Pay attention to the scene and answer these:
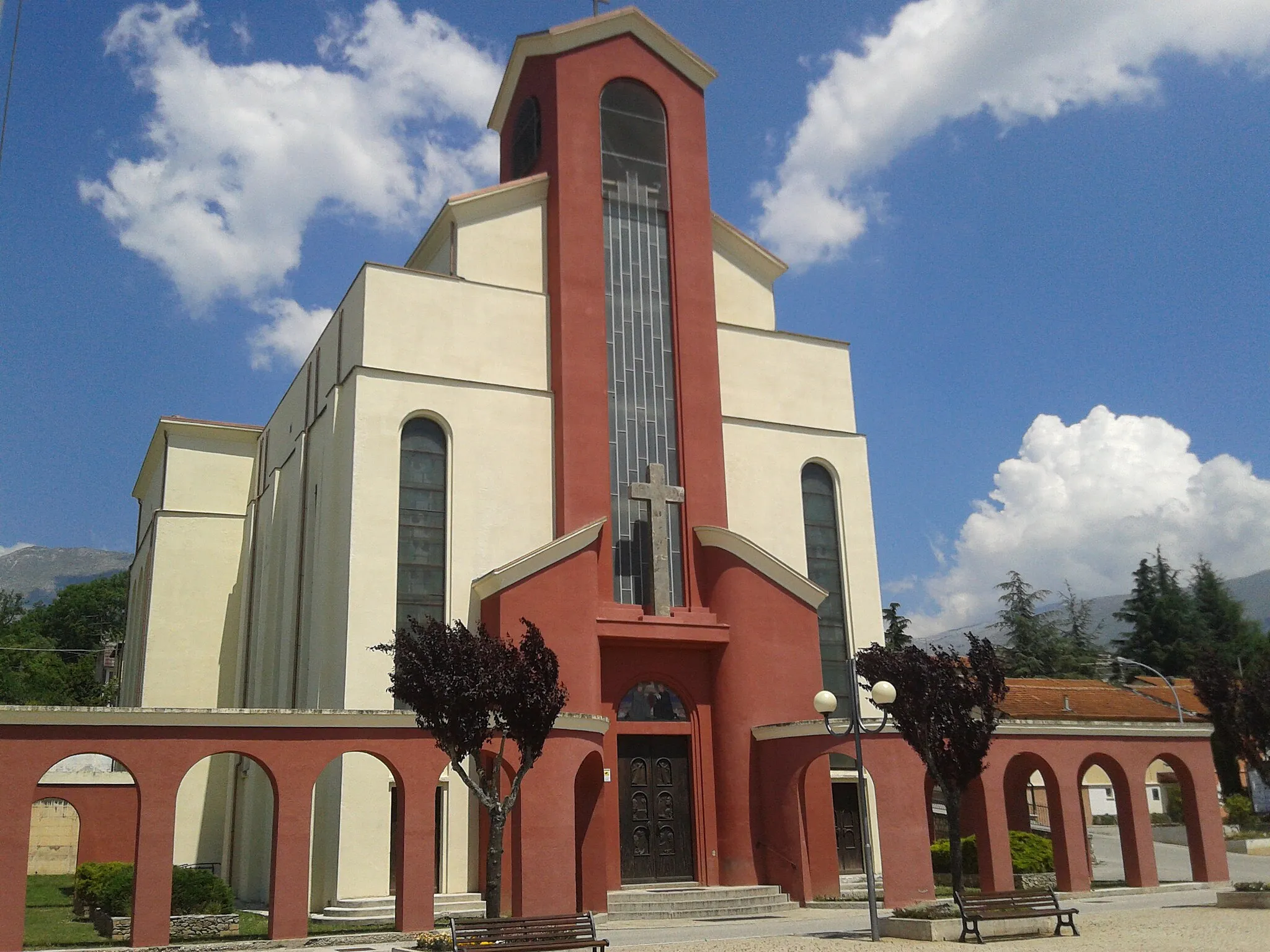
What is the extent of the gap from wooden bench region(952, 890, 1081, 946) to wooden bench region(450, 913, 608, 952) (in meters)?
5.79

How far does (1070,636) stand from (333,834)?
70943 millimetres

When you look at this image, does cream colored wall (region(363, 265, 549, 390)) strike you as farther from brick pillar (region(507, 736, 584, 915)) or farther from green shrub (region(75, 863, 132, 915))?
green shrub (region(75, 863, 132, 915))

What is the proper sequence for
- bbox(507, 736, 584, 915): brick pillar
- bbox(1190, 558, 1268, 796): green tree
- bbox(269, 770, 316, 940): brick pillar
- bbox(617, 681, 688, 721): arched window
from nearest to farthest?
1. bbox(269, 770, 316, 940): brick pillar
2. bbox(507, 736, 584, 915): brick pillar
3. bbox(617, 681, 688, 721): arched window
4. bbox(1190, 558, 1268, 796): green tree

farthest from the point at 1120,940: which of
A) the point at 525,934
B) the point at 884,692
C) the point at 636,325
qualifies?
the point at 636,325

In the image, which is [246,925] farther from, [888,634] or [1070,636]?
[1070,636]

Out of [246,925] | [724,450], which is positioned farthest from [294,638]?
[724,450]

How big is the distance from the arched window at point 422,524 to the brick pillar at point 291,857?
557cm

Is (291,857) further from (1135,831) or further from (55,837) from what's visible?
(55,837)

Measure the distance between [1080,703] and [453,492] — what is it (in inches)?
1309

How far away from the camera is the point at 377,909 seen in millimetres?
20906

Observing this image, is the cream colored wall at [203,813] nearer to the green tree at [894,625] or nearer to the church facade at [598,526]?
the church facade at [598,526]

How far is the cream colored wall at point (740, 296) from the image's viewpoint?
1181 inches

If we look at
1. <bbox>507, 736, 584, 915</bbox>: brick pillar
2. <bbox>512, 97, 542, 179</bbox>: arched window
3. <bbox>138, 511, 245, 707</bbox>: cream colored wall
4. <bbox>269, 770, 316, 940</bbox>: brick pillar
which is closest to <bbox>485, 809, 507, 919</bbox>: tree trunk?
<bbox>507, 736, 584, 915</bbox>: brick pillar

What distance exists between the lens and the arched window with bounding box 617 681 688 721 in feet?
79.6
